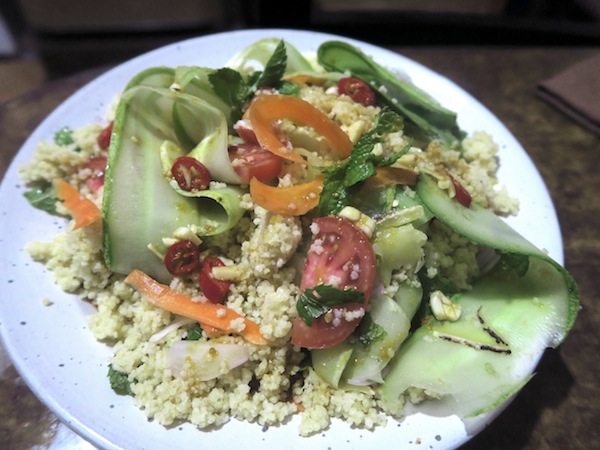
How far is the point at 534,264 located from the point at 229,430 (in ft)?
3.52

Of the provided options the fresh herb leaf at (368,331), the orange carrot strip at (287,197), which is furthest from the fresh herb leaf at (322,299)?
the orange carrot strip at (287,197)

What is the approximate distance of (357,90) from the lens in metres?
1.88

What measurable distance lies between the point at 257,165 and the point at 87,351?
77cm

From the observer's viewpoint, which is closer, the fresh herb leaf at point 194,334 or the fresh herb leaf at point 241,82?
the fresh herb leaf at point 194,334

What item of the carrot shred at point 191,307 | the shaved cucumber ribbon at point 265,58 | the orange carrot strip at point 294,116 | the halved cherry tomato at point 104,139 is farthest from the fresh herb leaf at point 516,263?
the halved cherry tomato at point 104,139

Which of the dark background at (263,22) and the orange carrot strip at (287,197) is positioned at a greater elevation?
the orange carrot strip at (287,197)

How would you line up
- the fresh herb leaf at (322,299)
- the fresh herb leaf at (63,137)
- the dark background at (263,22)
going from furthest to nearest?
the dark background at (263,22) < the fresh herb leaf at (63,137) < the fresh herb leaf at (322,299)

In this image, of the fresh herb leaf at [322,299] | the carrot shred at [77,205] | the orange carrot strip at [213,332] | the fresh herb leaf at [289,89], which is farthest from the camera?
the fresh herb leaf at [289,89]

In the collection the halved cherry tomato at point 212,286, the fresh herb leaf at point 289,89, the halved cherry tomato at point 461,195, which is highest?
the fresh herb leaf at point 289,89

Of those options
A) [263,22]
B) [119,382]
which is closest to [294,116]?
[119,382]

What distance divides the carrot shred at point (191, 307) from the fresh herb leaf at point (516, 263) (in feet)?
2.73

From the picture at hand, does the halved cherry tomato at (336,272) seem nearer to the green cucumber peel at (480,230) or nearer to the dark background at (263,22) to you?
the green cucumber peel at (480,230)

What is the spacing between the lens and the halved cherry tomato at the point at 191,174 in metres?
1.61

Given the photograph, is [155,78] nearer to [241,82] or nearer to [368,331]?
[241,82]
